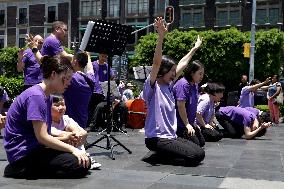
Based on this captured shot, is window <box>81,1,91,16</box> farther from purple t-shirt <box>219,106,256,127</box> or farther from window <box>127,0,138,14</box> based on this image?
purple t-shirt <box>219,106,256,127</box>

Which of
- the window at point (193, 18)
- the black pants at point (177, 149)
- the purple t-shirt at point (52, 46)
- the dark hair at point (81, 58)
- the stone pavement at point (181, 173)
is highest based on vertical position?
the window at point (193, 18)

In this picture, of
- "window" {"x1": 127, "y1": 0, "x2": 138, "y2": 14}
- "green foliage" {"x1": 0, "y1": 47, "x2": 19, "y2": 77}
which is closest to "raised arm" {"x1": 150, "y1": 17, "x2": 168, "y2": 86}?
"green foliage" {"x1": 0, "y1": 47, "x2": 19, "y2": 77}

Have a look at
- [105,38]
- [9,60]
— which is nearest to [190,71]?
[105,38]

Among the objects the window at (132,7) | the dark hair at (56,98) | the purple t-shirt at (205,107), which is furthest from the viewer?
the window at (132,7)

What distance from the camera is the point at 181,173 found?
5910mm

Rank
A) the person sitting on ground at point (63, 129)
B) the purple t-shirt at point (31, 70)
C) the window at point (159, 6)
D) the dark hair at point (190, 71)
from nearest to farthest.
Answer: the person sitting on ground at point (63, 129), the dark hair at point (190, 71), the purple t-shirt at point (31, 70), the window at point (159, 6)

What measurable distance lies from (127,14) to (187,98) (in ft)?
141

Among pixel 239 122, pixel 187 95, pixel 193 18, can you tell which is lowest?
pixel 239 122

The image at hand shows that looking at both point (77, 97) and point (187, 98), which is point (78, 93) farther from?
point (187, 98)

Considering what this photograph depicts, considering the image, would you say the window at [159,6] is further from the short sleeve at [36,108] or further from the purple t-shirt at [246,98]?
the short sleeve at [36,108]

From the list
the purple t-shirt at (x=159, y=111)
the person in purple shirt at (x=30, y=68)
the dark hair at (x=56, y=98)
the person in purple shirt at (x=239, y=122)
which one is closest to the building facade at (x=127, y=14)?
the person in purple shirt at (x=239, y=122)

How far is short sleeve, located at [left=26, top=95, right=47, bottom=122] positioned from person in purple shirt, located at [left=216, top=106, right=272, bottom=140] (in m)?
6.61

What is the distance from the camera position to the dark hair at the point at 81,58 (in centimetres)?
702

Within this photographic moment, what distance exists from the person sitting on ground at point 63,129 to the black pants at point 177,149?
91 centimetres
